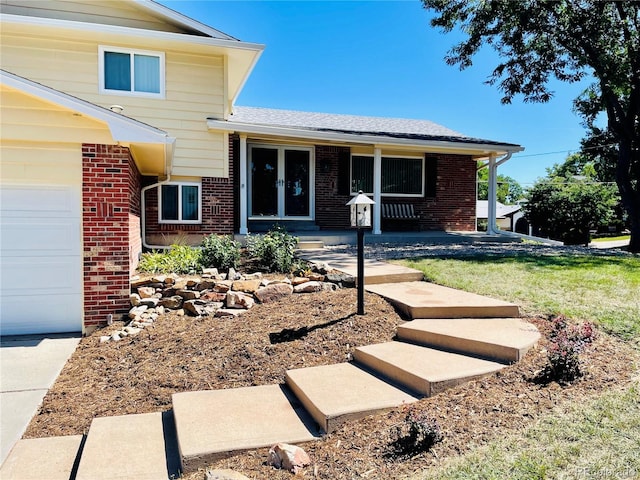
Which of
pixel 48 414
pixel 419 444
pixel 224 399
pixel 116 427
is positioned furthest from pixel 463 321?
pixel 48 414

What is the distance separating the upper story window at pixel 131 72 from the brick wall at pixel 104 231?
4886 millimetres

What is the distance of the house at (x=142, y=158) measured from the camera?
5.57 m

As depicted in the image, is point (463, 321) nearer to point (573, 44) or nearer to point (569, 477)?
point (569, 477)

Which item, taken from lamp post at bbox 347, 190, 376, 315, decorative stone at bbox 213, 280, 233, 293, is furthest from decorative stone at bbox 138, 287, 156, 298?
lamp post at bbox 347, 190, 376, 315

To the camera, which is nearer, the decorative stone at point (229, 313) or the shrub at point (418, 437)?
the shrub at point (418, 437)

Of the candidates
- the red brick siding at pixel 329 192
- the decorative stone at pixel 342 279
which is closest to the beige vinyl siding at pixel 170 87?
the red brick siding at pixel 329 192

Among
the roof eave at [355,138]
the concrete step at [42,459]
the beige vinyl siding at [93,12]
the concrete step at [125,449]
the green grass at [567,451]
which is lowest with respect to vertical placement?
the concrete step at [42,459]

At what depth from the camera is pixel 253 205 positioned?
12.3 meters

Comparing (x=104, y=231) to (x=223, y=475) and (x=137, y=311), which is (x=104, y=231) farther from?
(x=223, y=475)

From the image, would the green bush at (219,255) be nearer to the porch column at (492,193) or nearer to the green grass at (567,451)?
the green grass at (567,451)

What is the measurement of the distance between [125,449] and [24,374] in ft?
7.15

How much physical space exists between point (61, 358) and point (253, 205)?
7854 mm

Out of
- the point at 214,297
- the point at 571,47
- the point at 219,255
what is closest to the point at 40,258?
the point at 214,297

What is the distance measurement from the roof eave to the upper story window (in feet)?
4.94
